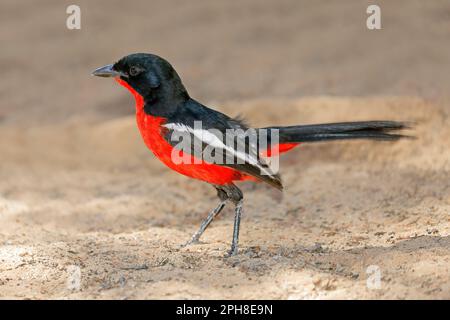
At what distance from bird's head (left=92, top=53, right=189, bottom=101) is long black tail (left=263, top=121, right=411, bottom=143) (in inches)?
33.5

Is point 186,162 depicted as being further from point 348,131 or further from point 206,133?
point 348,131

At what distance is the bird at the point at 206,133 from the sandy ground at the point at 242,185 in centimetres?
52

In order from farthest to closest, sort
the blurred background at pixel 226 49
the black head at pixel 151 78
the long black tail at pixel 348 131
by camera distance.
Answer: the blurred background at pixel 226 49, the black head at pixel 151 78, the long black tail at pixel 348 131

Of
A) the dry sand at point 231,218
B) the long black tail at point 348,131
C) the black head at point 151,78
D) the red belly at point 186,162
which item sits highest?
the black head at point 151,78

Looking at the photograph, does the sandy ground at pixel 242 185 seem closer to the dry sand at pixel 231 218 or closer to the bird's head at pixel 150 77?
the dry sand at pixel 231 218

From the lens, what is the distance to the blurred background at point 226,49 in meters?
8.30

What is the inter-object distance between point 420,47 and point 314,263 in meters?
5.27

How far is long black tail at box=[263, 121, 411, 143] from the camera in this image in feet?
14.3

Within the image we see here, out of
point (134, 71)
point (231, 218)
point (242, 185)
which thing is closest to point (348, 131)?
point (134, 71)

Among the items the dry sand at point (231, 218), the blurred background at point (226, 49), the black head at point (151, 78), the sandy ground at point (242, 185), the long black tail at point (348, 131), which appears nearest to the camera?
the dry sand at point (231, 218)

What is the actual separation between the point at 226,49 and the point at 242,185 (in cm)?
352

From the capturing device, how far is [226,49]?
382 inches

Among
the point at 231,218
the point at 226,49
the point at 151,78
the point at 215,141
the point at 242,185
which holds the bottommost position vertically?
the point at 231,218

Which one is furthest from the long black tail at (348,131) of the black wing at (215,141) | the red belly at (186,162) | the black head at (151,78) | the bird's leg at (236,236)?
the black head at (151,78)
